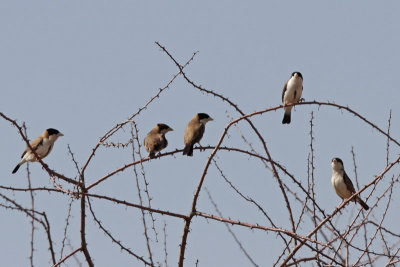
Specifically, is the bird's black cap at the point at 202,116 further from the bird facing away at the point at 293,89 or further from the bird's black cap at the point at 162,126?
the bird facing away at the point at 293,89

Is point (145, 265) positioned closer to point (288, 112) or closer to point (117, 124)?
point (117, 124)

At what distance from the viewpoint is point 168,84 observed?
17.7 ft

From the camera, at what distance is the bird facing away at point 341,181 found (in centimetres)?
990

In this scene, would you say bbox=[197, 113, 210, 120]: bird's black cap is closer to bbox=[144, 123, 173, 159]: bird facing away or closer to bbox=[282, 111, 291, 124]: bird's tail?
bbox=[144, 123, 173, 159]: bird facing away

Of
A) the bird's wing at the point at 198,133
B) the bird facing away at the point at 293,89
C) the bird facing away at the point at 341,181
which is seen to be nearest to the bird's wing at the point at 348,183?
the bird facing away at the point at 341,181

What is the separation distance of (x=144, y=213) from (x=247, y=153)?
90cm

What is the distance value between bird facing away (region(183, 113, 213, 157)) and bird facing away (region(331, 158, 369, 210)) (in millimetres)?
2331

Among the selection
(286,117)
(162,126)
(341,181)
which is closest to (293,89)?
(286,117)

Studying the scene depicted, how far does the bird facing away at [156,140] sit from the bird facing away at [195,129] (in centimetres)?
35

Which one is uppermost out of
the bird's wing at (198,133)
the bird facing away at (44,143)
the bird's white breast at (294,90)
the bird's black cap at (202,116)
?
the bird's white breast at (294,90)

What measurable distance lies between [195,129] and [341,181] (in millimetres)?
2696

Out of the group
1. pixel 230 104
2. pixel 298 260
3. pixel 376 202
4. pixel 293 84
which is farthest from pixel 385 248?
pixel 293 84

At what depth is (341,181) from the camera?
32.6 feet

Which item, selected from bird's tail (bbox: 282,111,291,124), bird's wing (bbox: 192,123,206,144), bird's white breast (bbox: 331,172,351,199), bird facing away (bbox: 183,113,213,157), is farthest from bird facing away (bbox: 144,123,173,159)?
bird's white breast (bbox: 331,172,351,199)
